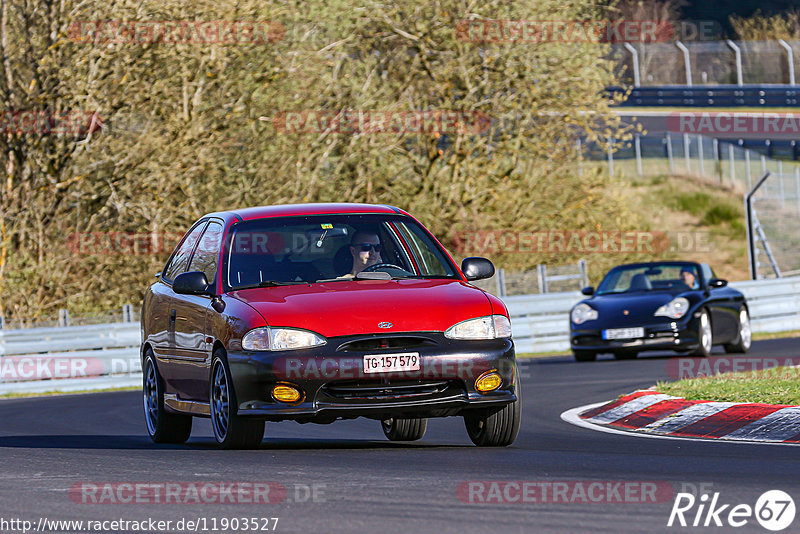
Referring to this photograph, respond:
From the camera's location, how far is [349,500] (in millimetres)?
6867

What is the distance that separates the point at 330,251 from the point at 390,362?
4.55 ft

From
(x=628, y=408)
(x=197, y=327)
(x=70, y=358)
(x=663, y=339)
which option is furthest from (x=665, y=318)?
(x=197, y=327)

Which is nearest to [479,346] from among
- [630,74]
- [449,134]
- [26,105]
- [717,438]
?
[717,438]

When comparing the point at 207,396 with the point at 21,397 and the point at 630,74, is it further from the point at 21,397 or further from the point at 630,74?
the point at 630,74

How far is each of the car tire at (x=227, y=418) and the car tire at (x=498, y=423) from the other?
4.52ft

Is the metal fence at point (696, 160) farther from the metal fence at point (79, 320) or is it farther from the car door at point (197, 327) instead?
the car door at point (197, 327)

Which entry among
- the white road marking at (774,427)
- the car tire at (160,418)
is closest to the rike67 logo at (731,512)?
the white road marking at (774,427)

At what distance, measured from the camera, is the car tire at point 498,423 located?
31.0 ft

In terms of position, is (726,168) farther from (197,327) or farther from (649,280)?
(197,327)

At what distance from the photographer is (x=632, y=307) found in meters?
20.8

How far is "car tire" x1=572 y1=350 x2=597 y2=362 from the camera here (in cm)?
2139

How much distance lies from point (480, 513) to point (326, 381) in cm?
266

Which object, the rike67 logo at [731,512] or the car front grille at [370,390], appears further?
the car front grille at [370,390]

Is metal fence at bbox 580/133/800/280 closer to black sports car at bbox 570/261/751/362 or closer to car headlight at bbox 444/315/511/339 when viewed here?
black sports car at bbox 570/261/751/362
